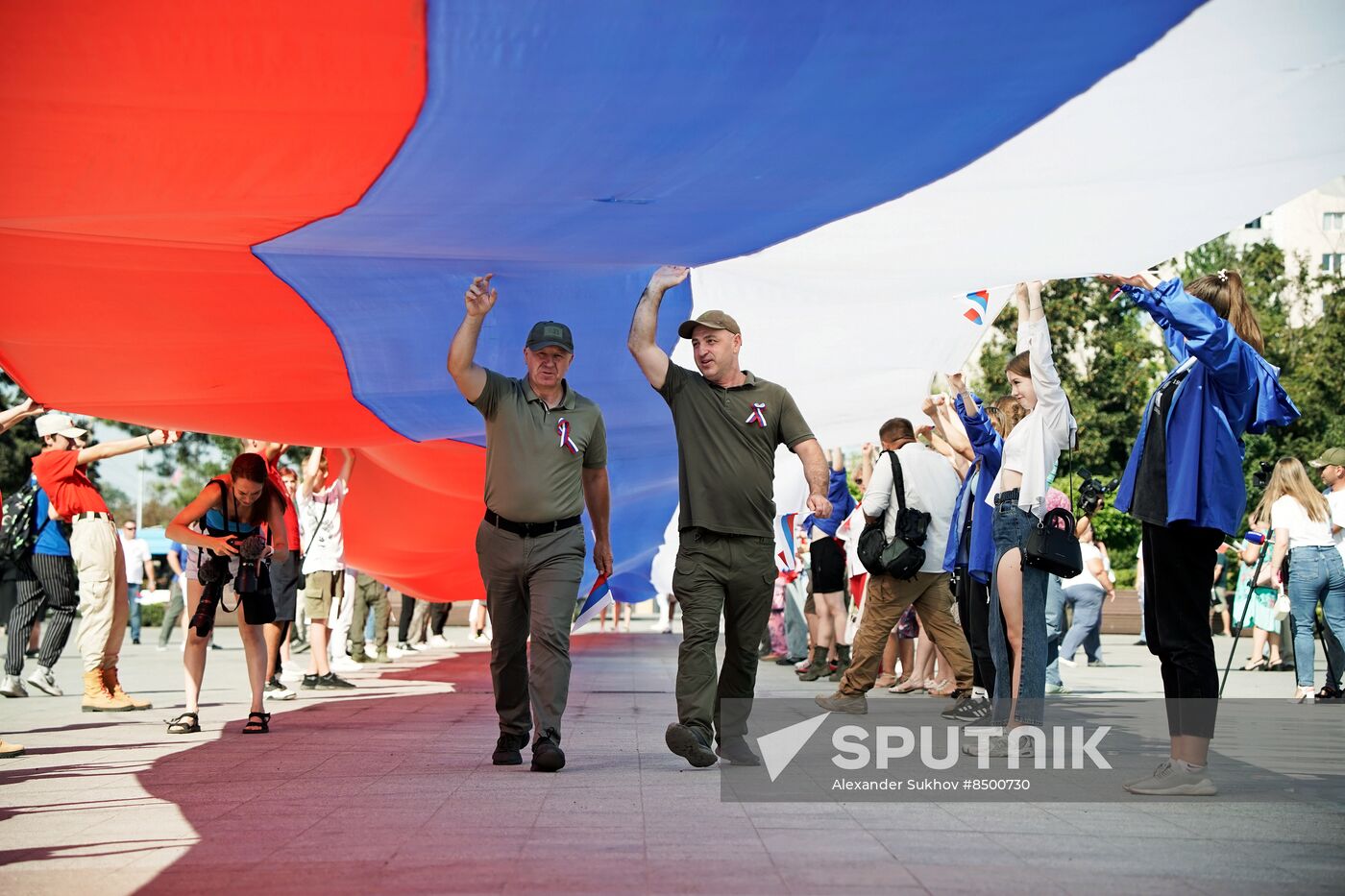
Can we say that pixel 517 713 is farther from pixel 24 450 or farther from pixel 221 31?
pixel 24 450

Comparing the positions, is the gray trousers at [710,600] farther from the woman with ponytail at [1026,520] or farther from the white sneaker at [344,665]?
the white sneaker at [344,665]

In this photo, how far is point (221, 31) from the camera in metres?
3.70

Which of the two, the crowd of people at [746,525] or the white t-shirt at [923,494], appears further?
the white t-shirt at [923,494]

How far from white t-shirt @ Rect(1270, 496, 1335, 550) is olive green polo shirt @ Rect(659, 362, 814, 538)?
5.73m

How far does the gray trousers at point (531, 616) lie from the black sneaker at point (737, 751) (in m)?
0.69

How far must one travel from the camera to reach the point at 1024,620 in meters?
5.90

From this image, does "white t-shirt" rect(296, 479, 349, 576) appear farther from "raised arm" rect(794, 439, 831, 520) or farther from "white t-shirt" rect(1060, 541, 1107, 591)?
"white t-shirt" rect(1060, 541, 1107, 591)

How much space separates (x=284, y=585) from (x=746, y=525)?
4266 millimetres

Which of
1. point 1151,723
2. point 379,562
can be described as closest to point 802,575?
point 379,562

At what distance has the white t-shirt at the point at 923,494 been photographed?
7.92 meters

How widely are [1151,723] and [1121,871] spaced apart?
4636 mm

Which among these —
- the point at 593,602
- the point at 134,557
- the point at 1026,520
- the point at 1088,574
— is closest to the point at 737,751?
the point at 1026,520

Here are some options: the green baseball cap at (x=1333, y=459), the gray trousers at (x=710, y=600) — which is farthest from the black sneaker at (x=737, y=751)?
the green baseball cap at (x=1333, y=459)

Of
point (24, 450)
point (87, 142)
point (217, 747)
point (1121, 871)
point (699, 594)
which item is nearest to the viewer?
point (1121, 871)
